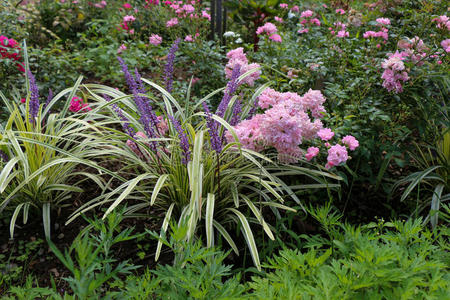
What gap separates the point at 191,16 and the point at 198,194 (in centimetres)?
248

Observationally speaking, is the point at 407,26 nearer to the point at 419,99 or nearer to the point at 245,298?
the point at 419,99

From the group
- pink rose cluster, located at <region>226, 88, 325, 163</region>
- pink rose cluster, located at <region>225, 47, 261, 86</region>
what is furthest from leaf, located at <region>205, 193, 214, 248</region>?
pink rose cluster, located at <region>225, 47, 261, 86</region>

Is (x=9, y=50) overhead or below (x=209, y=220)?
overhead

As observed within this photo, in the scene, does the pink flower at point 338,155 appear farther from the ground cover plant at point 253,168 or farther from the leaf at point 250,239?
the leaf at point 250,239

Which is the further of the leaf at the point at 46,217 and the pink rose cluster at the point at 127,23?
the pink rose cluster at the point at 127,23

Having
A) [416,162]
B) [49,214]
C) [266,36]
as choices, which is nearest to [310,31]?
[266,36]

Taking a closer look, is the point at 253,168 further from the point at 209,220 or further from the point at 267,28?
the point at 267,28

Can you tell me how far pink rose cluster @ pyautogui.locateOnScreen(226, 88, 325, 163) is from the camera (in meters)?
1.51

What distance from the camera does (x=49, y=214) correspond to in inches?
77.8

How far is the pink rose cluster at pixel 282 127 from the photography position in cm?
151

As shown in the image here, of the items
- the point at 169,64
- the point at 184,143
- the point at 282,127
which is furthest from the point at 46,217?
the point at 282,127

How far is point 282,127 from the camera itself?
1.50 meters

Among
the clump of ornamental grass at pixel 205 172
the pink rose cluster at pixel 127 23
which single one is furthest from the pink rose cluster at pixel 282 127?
the pink rose cluster at pixel 127 23

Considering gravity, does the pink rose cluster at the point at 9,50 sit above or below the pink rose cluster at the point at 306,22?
below
